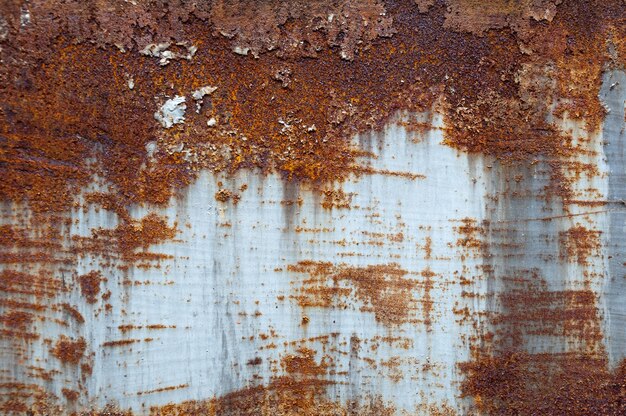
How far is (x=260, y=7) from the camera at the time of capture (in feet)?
7.29

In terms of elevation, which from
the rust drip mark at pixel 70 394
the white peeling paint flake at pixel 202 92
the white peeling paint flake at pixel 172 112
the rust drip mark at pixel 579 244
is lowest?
the rust drip mark at pixel 70 394

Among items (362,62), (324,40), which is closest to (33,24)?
(324,40)

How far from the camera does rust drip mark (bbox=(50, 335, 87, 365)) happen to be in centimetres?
213

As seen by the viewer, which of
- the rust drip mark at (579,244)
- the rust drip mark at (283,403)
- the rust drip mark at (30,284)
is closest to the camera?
the rust drip mark at (30,284)

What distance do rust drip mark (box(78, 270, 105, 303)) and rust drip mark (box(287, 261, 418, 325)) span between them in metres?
0.80

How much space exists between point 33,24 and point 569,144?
2314 mm

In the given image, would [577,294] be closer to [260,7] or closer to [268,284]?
[268,284]

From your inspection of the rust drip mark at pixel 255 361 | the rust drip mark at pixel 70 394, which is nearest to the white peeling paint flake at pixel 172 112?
the rust drip mark at pixel 255 361

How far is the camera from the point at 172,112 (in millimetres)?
2197

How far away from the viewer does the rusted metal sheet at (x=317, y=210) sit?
7.00ft

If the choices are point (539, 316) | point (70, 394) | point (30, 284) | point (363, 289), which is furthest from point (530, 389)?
point (30, 284)

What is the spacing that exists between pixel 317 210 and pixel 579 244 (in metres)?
1.17

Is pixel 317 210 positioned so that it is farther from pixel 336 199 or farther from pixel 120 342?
pixel 120 342

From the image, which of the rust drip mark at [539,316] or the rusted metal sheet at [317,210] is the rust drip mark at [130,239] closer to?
the rusted metal sheet at [317,210]
